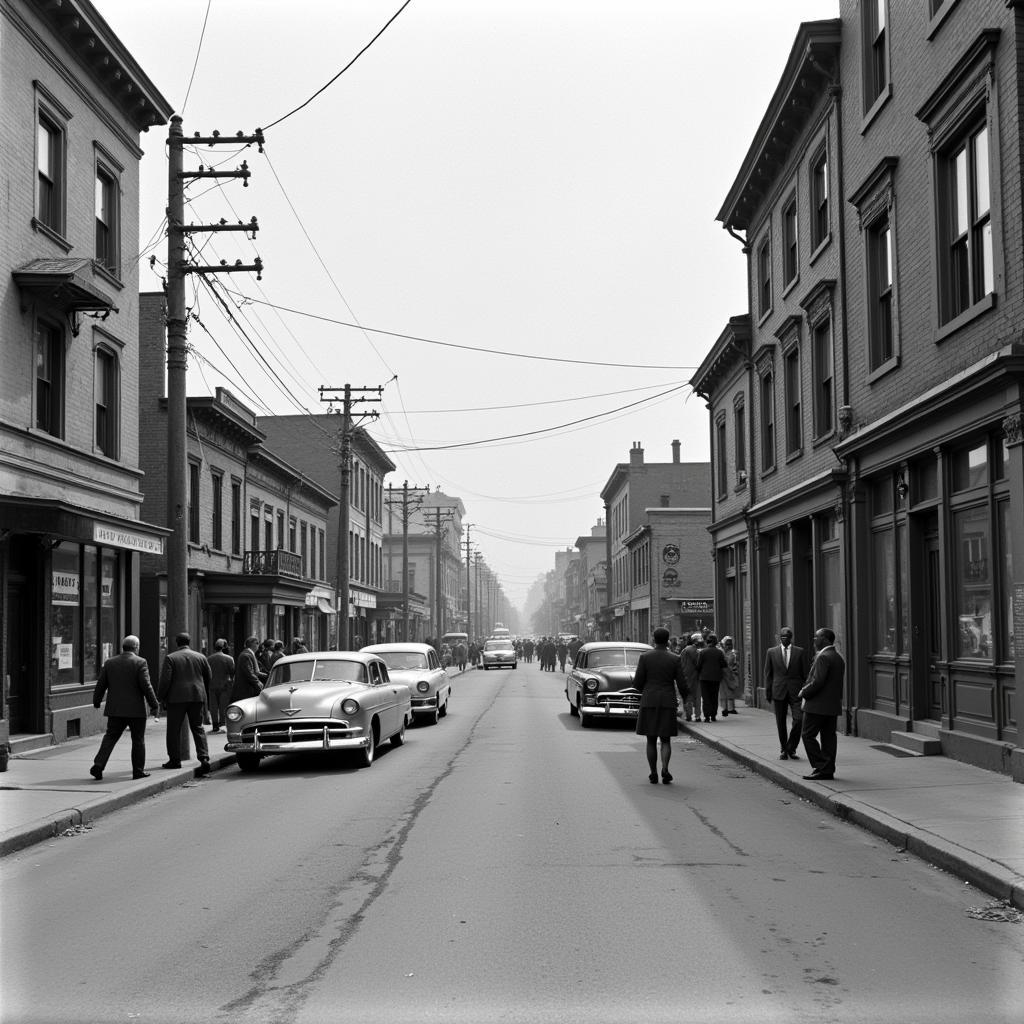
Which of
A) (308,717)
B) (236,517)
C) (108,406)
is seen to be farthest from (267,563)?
(308,717)

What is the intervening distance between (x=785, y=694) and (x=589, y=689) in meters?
7.84

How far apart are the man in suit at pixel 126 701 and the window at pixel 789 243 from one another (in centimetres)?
1509

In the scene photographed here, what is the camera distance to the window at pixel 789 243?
76.6 feet

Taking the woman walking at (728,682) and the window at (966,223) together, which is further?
the woman walking at (728,682)

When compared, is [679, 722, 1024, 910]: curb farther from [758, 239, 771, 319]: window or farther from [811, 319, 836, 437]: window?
[758, 239, 771, 319]: window

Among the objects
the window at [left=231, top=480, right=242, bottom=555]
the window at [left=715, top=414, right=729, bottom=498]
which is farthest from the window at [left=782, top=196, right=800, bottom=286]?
the window at [left=231, top=480, right=242, bottom=555]

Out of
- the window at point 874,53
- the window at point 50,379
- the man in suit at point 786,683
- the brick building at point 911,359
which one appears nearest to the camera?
the brick building at point 911,359

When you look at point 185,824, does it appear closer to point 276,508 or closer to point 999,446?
point 999,446

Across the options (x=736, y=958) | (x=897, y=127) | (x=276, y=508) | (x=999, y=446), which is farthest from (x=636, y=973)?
(x=276, y=508)

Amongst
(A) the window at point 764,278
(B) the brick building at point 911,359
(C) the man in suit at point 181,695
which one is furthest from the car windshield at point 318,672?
(A) the window at point 764,278

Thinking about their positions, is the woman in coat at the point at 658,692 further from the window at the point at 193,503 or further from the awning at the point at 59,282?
the window at the point at 193,503

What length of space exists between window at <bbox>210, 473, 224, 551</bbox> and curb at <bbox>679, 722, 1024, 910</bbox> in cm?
2055

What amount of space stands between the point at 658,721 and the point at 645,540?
140 feet

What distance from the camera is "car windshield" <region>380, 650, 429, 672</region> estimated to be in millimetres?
23938
